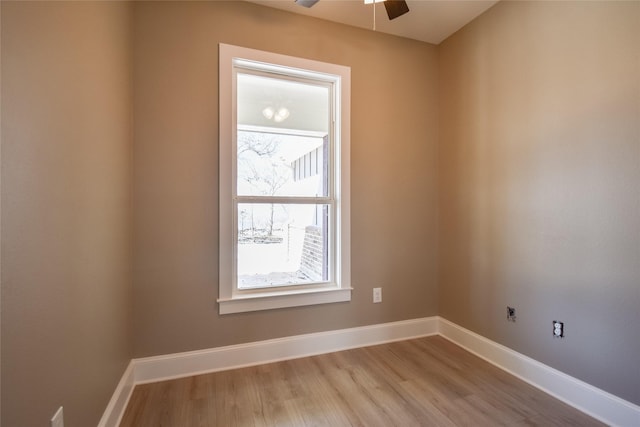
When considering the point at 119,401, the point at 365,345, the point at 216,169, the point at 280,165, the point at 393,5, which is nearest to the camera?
the point at 119,401

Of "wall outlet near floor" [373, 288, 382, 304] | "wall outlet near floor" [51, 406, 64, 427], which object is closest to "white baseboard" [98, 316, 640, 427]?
"wall outlet near floor" [373, 288, 382, 304]

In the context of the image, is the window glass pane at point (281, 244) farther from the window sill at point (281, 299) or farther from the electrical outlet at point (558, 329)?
the electrical outlet at point (558, 329)

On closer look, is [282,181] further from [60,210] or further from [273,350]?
[60,210]

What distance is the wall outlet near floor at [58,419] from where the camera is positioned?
40.3 inches

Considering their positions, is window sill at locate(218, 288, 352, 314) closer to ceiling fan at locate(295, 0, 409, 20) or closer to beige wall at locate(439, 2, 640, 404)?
beige wall at locate(439, 2, 640, 404)

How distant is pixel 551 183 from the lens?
6.28ft

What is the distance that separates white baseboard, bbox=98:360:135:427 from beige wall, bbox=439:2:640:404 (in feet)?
8.35

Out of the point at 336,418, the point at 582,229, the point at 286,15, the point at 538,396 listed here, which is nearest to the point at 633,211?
the point at 582,229

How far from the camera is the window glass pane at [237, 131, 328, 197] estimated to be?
7.61 feet

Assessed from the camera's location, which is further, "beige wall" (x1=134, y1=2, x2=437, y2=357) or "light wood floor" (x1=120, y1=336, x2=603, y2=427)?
"beige wall" (x1=134, y1=2, x2=437, y2=357)

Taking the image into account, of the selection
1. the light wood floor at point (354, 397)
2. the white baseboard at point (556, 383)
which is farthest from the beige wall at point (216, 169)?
the white baseboard at point (556, 383)

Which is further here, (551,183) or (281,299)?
(281,299)

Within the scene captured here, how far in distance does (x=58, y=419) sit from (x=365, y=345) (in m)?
2.05

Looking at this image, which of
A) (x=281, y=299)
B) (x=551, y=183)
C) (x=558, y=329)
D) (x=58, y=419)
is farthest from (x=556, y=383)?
(x=58, y=419)
